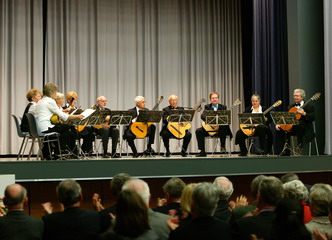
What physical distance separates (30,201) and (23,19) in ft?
19.1

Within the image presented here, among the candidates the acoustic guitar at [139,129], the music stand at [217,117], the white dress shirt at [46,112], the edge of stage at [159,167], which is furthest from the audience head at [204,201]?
the acoustic guitar at [139,129]

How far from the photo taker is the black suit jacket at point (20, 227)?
3307 millimetres

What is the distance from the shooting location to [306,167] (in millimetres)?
8000

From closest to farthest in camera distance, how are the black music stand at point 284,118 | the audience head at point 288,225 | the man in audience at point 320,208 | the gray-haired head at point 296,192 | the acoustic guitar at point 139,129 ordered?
→ the audience head at point 288,225
the man in audience at point 320,208
the gray-haired head at point 296,192
the black music stand at point 284,118
the acoustic guitar at point 139,129

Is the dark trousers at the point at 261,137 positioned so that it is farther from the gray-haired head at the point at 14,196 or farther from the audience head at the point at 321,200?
the gray-haired head at the point at 14,196

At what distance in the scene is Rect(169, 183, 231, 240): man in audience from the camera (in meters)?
2.94

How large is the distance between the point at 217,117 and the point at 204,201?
217 inches

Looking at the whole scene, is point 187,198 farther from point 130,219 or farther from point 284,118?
point 284,118

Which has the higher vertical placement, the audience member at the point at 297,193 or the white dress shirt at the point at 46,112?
the white dress shirt at the point at 46,112

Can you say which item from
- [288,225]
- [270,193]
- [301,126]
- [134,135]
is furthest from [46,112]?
[288,225]

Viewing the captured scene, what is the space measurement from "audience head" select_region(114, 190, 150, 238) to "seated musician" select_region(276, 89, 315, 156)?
624 centimetres

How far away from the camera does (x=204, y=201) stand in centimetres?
303

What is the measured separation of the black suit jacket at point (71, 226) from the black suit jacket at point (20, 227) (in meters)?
0.06

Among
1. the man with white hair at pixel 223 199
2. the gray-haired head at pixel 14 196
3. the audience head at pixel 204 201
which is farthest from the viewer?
the man with white hair at pixel 223 199
